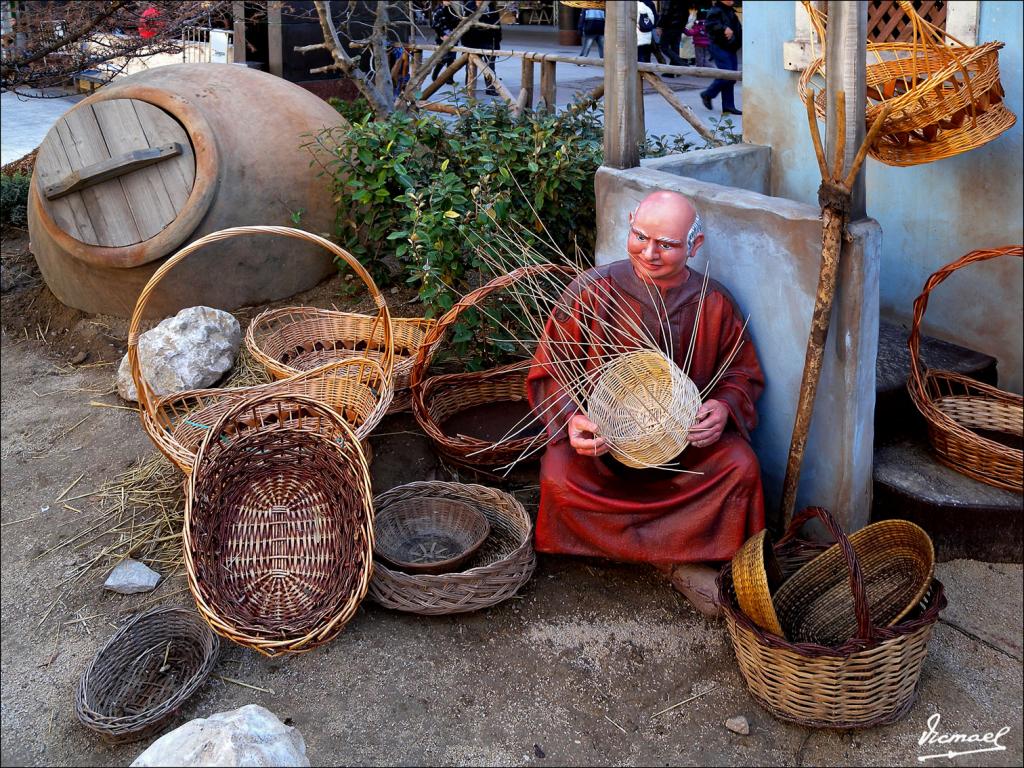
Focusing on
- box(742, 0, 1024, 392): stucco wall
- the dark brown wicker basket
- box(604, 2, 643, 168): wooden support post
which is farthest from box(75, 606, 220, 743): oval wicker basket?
box(742, 0, 1024, 392): stucco wall

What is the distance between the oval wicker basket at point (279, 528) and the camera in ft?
9.81

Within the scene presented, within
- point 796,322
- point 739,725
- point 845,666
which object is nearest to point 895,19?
point 796,322

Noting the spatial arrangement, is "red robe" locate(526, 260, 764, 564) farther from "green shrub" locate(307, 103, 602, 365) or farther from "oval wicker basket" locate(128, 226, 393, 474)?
"green shrub" locate(307, 103, 602, 365)

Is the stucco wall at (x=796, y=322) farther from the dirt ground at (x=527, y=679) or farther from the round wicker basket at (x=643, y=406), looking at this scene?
the dirt ground at (x=527, y=679)

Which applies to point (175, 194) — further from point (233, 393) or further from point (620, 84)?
point (620, 84)

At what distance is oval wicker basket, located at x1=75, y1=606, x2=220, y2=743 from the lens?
110 inches

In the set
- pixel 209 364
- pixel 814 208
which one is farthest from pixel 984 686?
pixel 209 364

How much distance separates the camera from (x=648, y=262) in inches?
123

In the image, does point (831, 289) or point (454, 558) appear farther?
point (454, 558)

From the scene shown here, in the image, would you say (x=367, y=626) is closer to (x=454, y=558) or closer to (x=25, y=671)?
(x=454, y=558)

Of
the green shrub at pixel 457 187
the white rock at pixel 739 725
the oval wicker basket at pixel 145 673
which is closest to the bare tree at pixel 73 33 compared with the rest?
the green shrub at pixel 457 187

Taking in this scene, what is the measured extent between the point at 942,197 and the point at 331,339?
294cm

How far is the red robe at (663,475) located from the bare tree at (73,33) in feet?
12.8

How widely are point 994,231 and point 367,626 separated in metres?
2.84
